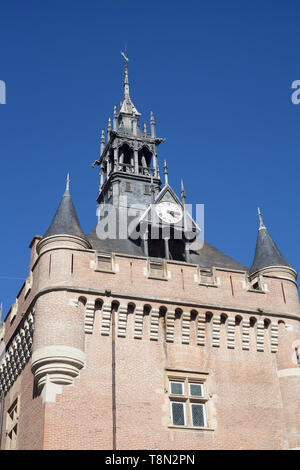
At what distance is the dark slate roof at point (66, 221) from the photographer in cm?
2588

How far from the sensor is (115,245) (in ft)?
98.6

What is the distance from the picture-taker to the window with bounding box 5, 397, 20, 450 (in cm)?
2511

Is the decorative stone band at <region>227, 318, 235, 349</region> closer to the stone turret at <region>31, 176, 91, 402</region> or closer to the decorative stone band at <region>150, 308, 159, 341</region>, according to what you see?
the decorative stone band at <region>150, 308, 159, 341</region>

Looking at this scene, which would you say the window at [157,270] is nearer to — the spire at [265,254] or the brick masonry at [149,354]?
the brick masonry at [149,354]

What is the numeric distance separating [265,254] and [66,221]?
8.70 meters

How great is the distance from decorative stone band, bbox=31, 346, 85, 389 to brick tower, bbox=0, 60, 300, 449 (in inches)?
1.4

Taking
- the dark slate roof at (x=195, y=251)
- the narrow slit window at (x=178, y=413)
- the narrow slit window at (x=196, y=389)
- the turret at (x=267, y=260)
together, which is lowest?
the narrow slit window at (x=178, y=413)

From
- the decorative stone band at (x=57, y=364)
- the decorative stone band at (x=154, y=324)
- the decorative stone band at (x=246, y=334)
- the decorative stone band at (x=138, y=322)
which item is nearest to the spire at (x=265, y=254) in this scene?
the decorative stone band at (x=246, y=334)

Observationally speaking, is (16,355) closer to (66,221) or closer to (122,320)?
(122,320)

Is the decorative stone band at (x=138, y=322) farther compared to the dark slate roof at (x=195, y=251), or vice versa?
the dark slate roof at (x=195, y=251)

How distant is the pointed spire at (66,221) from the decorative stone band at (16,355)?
11.1ft

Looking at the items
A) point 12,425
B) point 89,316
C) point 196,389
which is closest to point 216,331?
point 196,389

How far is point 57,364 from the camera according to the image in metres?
22.3
